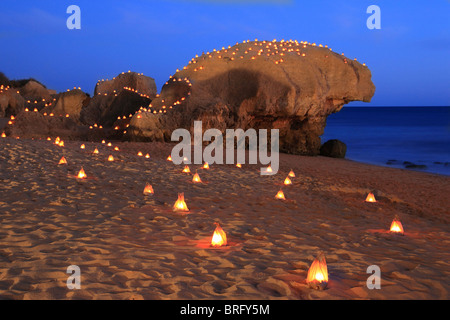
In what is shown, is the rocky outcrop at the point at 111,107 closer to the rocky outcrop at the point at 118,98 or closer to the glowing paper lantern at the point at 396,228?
the rocky outcrop at the point at 118,98

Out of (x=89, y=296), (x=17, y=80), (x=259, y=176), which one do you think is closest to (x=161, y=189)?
(x=259, y=176)

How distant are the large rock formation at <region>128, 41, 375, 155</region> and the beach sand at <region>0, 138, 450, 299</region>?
6999 mm

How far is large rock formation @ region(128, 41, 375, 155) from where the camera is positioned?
15.2 metres

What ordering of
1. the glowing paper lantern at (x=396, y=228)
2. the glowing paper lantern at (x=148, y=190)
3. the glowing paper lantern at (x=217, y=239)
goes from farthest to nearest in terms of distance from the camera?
the glowing paper lantern at (x=148, y=190)
the glowing paper lantern at (x=396, y=228)
the glowing paper lantern at (x=217, y=239)

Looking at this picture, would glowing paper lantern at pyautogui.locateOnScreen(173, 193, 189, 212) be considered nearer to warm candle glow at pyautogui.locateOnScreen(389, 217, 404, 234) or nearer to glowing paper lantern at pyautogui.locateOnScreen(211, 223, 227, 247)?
glowing paper lantern at pyautogui.locateOnScreen(211, 223, 227, 247)

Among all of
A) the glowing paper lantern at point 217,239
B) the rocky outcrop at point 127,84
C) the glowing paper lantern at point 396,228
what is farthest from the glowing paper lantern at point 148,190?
the rocky outcrop at point 127,84

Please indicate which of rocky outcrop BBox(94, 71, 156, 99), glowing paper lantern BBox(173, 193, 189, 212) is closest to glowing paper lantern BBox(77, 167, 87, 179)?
glowing paper lantern BBox(173, 193, 189, 212)

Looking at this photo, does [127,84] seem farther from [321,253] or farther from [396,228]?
[321,253]

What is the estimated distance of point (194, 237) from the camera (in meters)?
4.44

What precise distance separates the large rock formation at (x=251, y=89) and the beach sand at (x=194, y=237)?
7.00 meters

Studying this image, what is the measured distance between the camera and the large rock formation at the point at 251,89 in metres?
15.2

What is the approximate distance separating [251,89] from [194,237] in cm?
1215
